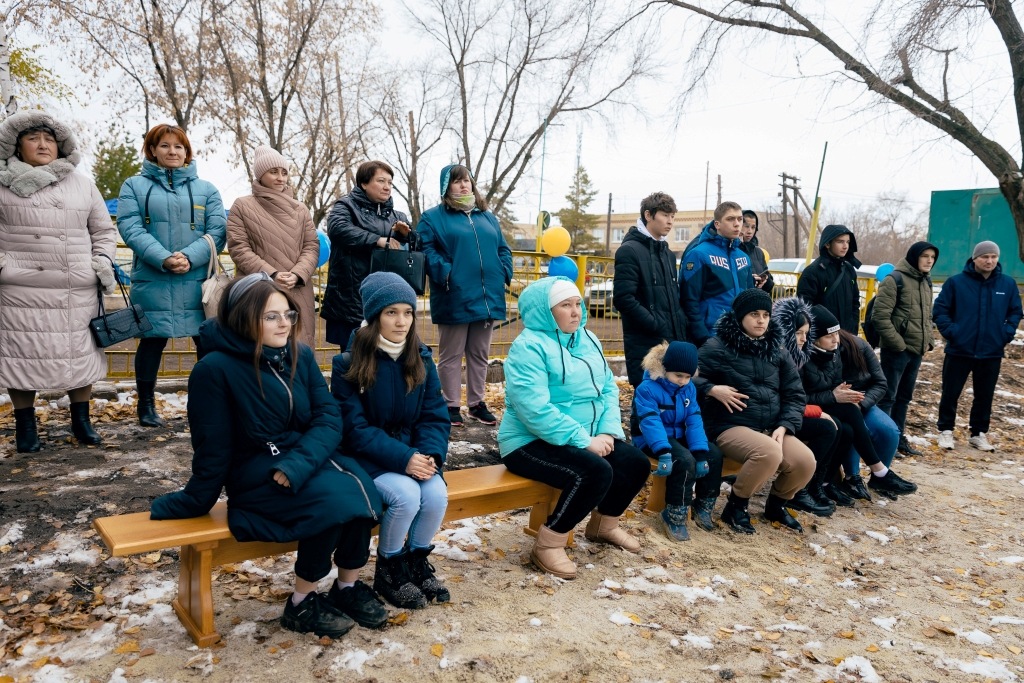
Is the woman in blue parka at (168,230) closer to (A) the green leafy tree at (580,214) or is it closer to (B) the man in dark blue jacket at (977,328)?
(B) the man in dark blue jacket at (977,328)

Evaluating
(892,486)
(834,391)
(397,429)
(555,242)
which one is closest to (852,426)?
(834,391)

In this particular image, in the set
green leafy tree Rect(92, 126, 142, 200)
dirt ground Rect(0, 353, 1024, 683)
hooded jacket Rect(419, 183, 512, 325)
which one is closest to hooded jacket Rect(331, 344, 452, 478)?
dirt ground Rect(0, 353, 1024, 683)

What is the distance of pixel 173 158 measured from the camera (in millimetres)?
4965

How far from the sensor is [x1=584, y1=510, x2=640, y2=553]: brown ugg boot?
4.06 meters

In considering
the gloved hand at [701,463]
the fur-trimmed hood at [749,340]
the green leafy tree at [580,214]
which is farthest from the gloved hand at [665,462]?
the green leafy tree at [580,214]

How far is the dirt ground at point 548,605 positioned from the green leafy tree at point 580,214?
50.2 m

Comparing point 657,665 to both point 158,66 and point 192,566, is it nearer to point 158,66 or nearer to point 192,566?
point 192,566

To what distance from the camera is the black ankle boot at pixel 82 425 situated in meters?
4.97

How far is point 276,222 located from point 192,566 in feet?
9.16

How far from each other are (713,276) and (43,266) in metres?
4.43

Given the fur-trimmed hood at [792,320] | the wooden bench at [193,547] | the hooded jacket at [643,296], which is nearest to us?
the wooden bench at [193,547]

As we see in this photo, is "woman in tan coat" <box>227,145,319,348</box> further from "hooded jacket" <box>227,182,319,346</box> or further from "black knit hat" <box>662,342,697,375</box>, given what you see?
"black knit hat" <box>662,342,697,375</box>

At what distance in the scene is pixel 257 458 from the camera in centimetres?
284

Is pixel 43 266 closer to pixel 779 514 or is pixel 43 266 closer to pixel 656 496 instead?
pixel 656 496
